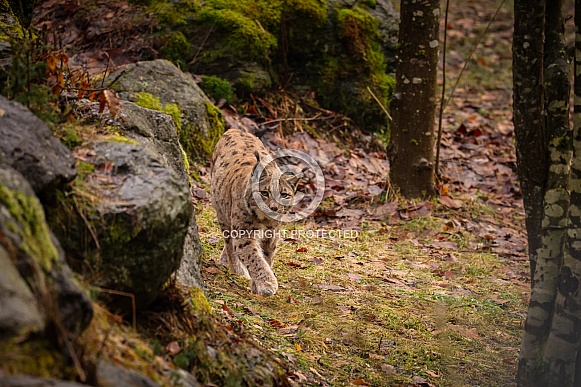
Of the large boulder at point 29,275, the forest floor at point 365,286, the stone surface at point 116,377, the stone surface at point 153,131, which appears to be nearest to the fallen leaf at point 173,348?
the forest floor at point 365,286

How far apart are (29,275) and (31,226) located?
0.24 meters

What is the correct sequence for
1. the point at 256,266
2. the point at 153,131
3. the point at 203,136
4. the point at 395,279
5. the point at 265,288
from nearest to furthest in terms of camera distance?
the point at 153,131
the point at 265,288
the point at 256,266
the point at 395,279
the point at 203,136

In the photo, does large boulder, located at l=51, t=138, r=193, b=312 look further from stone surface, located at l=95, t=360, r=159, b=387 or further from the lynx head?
the lynx head

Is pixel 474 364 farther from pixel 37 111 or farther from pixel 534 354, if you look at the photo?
pixel 37 111

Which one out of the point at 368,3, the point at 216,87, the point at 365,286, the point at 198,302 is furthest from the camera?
the point at 368,3

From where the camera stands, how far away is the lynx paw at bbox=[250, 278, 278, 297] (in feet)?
17.8

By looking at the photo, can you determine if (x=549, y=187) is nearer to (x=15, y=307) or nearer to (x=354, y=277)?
(x=354, y=277)

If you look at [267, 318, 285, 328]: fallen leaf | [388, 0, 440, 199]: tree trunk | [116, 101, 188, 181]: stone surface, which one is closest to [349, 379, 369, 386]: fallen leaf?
[267, 318, 285, 328]: fallen leaf

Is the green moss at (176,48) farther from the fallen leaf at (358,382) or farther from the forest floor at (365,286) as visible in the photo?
the fallen leaf at (358,382)

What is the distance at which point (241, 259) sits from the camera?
5887mm

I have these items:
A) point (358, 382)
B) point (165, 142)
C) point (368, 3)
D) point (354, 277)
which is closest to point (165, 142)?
point (165, 142)

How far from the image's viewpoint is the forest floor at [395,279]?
461 cm

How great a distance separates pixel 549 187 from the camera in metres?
4.25

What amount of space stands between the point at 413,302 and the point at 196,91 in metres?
4.51
